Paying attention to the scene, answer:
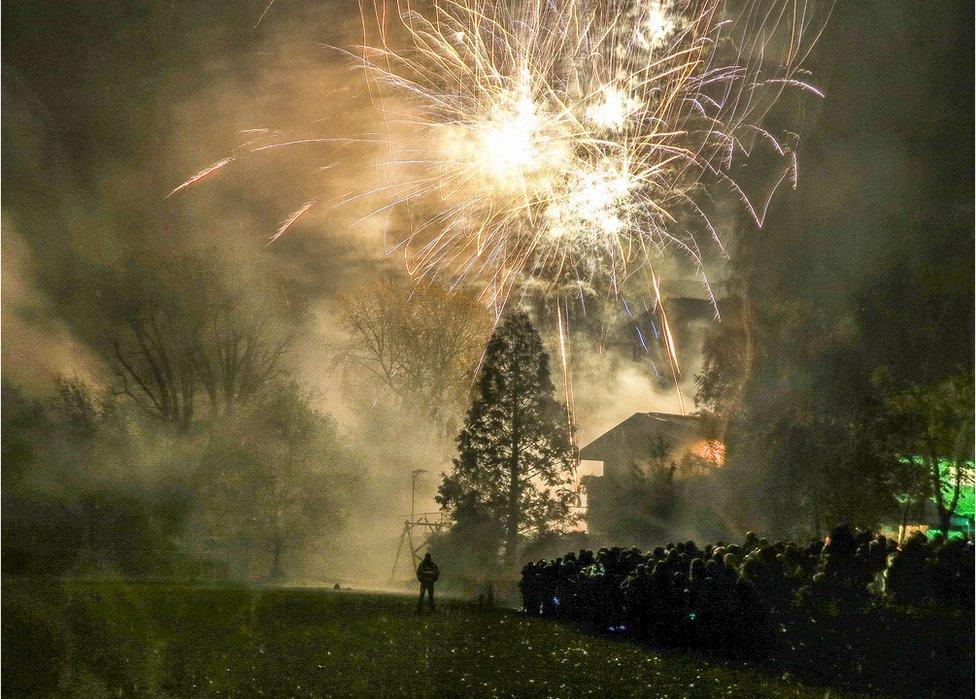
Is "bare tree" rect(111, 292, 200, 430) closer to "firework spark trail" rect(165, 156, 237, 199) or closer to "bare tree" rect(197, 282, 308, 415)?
"bare tree" rect(197, 282, 308, 415)

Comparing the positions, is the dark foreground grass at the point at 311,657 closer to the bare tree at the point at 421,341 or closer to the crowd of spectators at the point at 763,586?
the crowd of spectators at the point at 763,586

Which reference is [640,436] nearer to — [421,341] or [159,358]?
[421,341]

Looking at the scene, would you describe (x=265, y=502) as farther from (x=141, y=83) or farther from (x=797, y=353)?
(x=797, y=353)

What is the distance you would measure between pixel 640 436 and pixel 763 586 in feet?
66.5

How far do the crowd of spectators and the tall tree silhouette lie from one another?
50.0 ft

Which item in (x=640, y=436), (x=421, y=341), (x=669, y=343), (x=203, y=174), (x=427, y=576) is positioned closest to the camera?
(x=427, y=576)

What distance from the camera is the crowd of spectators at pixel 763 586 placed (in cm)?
726

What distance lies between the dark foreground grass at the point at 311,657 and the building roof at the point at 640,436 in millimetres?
15322

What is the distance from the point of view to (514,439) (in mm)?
28578

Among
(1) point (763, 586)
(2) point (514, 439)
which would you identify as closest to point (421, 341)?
(2) point (514, 439)

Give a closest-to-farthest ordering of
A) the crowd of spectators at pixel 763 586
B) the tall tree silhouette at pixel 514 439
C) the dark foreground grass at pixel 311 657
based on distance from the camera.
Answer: the dark foreground grass at pixel 311 657
the crowd of spectators at pixel 763 586
the tall tree silhouette at pixel 514 439

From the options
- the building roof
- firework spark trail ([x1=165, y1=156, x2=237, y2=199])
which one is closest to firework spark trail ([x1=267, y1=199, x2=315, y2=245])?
firework spark trail ([x1=165, y1=156, x2=237, y2=199])

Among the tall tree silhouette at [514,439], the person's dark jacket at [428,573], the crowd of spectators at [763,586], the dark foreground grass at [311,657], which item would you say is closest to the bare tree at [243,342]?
the tall tree silhouette at [514,439]

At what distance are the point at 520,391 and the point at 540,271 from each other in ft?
30.5
